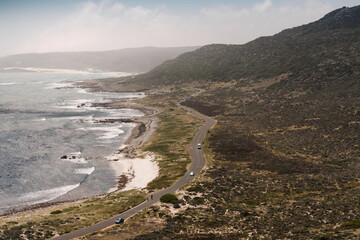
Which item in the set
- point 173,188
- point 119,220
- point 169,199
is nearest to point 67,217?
point 119,220

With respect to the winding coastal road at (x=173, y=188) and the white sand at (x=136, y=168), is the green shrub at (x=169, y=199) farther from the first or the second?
the white sand at (x=136, y=168)

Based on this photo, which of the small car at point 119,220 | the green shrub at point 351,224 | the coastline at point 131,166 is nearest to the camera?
the green shrub at point 351,224

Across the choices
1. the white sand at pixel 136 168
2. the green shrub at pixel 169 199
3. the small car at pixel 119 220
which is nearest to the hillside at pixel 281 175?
the green shrub at pixel 169 199

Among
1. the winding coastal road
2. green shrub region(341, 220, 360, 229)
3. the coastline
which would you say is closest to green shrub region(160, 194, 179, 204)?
the winding coastal road

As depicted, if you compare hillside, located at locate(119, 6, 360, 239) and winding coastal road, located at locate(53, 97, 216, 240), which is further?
winding coastal road, located at locate(53, 97, 216, 240)

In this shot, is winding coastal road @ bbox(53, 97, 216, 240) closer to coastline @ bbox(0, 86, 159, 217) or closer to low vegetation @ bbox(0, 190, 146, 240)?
low vegetation @ bbox(0, 190, 146, 240)

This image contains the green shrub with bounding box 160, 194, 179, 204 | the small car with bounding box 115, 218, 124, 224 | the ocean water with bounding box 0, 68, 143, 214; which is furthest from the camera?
the ocean water with bounding box 0, 68, 143, 214

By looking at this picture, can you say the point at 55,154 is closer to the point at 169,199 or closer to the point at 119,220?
the point at 169,199

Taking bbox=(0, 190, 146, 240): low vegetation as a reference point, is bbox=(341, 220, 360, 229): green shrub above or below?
above

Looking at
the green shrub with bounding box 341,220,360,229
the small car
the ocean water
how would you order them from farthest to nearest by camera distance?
the ocean water, the small car, the green shrub with bounding box 341,220,360,229
